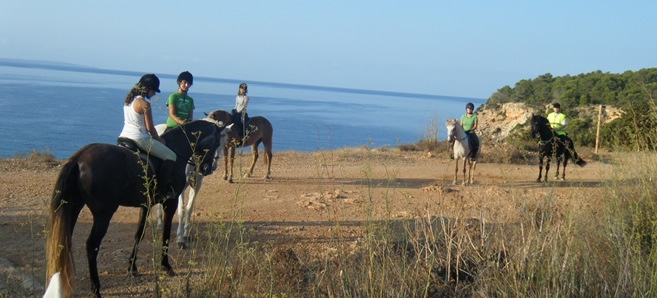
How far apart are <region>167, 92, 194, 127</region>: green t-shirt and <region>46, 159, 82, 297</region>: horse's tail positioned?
124 inches

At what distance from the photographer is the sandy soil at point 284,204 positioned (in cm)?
652

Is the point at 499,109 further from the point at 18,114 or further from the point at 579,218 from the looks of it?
the point at 18,114

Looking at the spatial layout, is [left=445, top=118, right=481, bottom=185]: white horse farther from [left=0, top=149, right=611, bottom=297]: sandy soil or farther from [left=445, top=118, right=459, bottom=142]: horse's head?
[left=0, top=149, right=611, bottom=297]: sandy soil

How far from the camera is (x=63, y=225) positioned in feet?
19.3

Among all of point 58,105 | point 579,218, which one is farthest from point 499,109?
point 58,105

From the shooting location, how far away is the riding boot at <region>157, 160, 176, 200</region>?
7230 millimetres

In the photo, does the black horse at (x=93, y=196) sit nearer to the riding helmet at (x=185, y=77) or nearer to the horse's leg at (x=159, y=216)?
the horse's leg at (x=159, y=216)

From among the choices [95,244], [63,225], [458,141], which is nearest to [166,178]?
[95,244]

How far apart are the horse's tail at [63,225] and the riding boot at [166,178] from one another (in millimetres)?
1141

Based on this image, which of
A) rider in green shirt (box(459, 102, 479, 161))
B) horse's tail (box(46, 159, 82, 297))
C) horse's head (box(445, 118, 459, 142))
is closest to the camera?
horse's tail (box(46, 159, 82, 297))

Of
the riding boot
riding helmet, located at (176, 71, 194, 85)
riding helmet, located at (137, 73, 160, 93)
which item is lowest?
the riding boot

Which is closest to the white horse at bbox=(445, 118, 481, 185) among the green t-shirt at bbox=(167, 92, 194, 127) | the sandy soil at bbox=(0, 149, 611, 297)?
the sandy soil at bbox=(0, 149, 611, 297)

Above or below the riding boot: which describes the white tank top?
above

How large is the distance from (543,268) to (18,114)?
53.2 meters
